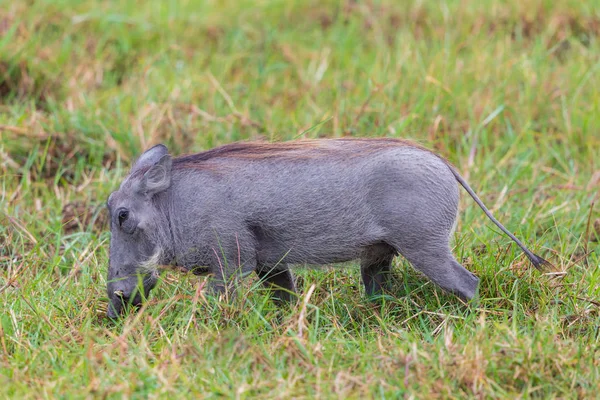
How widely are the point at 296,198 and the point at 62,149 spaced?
2.27m

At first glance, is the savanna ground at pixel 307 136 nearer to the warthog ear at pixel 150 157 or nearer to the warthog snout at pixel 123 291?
the warthog snout at pixel 123 291

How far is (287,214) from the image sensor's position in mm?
3855

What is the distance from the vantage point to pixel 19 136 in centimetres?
563

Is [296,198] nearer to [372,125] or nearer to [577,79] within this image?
[372,125]

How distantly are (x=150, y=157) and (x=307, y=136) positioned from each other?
1.67 metres

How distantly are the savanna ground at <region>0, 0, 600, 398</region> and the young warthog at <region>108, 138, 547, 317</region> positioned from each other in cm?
17

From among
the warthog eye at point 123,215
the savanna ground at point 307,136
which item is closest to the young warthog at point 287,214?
the warthog eye at point 123,215

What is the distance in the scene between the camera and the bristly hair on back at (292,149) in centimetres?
394

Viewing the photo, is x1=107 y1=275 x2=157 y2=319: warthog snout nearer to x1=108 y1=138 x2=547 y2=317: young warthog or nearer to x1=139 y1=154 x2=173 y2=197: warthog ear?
x1=108 y1=138 x2=547 y2=317: young warthog

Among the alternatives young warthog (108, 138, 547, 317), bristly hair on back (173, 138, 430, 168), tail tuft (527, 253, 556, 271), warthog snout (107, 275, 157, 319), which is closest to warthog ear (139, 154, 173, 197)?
young warthog (108, 138, 547, 317)

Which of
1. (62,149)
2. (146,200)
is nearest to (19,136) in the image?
(62,149)

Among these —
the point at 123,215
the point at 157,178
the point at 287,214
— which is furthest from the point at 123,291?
the point at 287,214

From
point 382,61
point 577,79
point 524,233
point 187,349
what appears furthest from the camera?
point 382,61

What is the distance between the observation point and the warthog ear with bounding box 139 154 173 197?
391 centimetres
